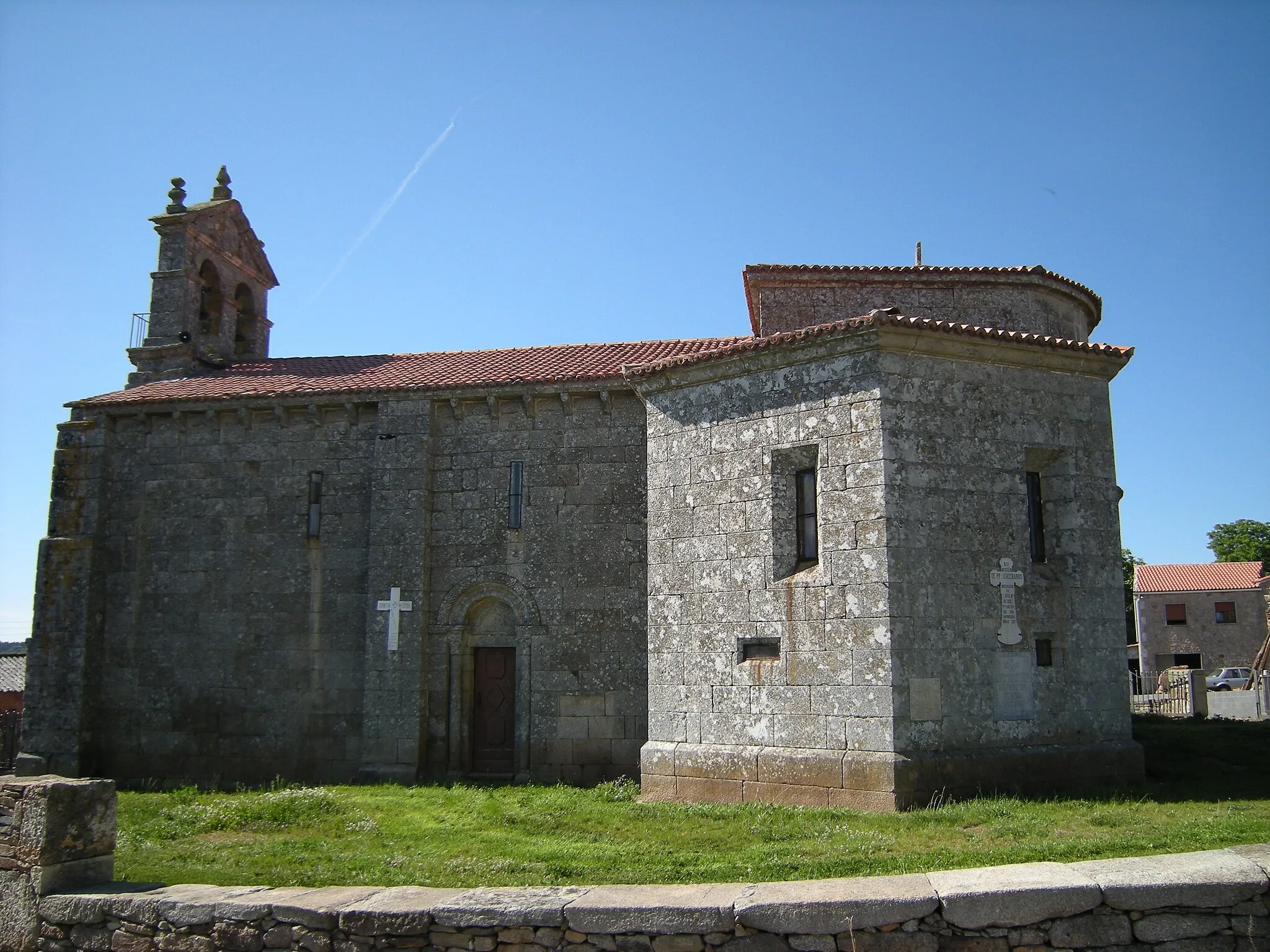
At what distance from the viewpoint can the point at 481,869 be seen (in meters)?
7.34

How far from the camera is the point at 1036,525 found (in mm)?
10977

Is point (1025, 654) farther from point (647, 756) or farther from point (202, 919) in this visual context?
point (202, 919)

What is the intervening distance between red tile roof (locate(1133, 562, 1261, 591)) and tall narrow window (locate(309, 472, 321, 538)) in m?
39.9

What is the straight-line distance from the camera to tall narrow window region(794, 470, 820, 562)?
10.6m

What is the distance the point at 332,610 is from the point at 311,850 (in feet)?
21.2

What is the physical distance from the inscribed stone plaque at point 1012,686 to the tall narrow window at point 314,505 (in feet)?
33.1

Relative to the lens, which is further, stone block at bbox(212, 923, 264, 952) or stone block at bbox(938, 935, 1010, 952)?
stone block at bbox(212, 923, 264, 952)

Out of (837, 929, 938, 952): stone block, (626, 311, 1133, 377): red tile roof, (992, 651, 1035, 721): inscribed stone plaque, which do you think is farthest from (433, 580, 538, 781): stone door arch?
(837, 929, 938, 952): stone block

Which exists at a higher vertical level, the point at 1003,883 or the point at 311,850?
the point at 1003,883

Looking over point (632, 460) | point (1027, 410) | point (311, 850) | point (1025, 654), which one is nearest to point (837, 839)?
point (1025, 654)

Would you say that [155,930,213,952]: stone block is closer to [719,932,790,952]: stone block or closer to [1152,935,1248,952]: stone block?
[719,932,790,952]: stone block

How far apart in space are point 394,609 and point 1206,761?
422 inches

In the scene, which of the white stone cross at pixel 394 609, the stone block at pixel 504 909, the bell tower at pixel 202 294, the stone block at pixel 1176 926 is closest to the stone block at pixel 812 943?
the stone block at pixel 504 909

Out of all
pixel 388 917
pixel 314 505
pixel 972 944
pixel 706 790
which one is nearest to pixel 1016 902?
pixel 972 944
